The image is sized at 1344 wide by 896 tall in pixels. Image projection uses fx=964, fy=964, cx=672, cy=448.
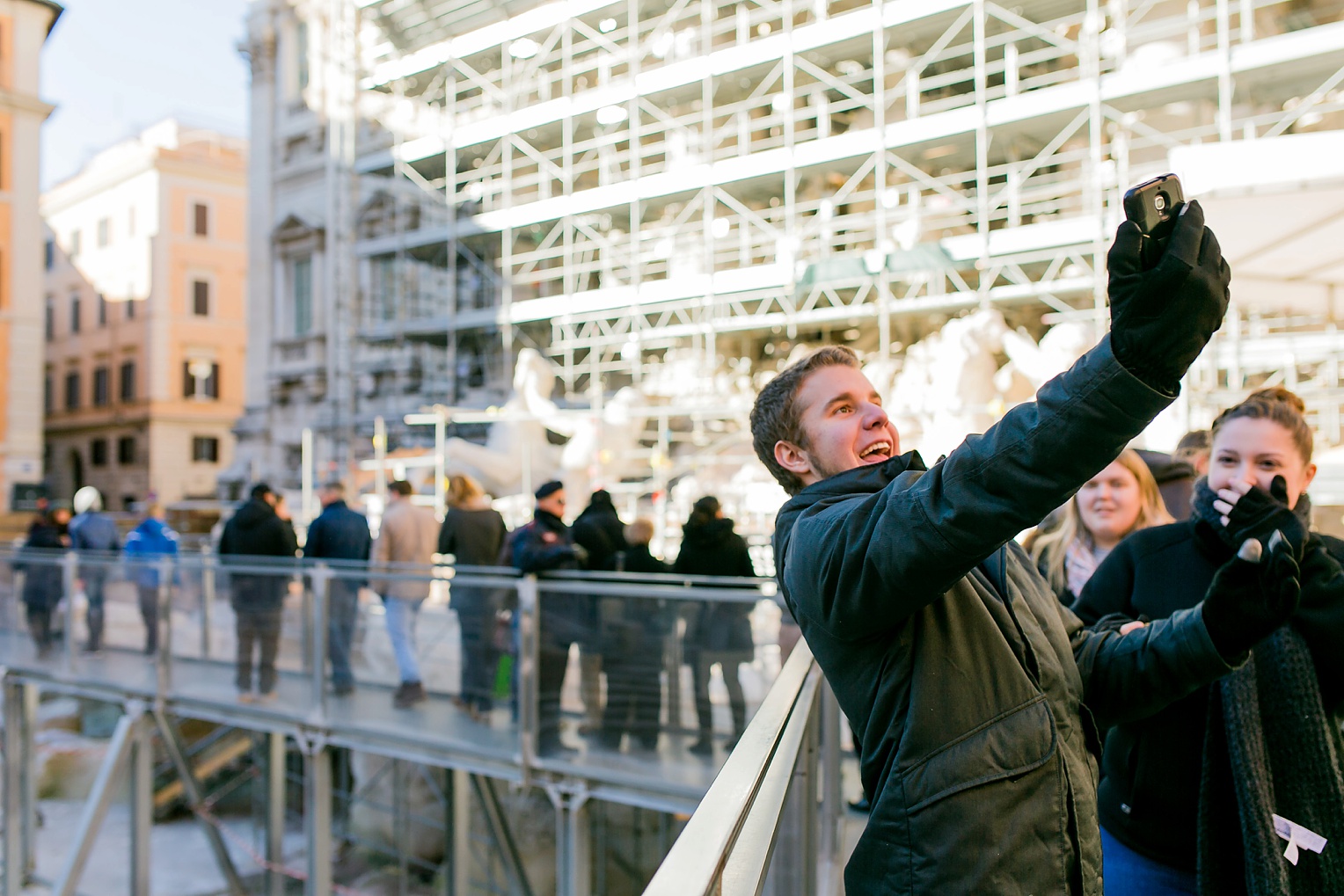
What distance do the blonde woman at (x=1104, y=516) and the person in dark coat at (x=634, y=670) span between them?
8.58 feet

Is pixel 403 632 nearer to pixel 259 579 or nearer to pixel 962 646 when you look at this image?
pixel 259 579

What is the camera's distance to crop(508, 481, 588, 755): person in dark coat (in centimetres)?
579

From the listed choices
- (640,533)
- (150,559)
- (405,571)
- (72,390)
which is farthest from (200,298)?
(640,533)

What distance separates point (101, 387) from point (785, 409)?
46299mm

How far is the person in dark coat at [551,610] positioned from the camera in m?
5.79

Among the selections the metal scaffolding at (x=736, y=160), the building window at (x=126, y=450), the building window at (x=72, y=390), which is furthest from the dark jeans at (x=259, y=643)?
the building window at (x=72, y=390)

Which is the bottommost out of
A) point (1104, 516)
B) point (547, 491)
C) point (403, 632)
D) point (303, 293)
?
point (403, 632)

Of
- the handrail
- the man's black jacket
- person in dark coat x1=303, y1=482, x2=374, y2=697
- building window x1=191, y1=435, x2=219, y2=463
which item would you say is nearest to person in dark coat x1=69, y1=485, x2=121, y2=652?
person in dark coat x1=303, y1=482, x2=374, y2=697

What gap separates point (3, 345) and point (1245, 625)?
122 ft

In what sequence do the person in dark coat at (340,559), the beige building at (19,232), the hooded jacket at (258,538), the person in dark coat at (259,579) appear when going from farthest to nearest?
the beige building at (19,232)
the hooded jacket at (258,538)
the person in dark coat at (259,579)
the person in dark coat at (340,559)

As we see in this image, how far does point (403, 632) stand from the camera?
258 inches

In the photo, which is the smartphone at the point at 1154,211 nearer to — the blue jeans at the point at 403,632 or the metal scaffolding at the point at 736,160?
the blue jeans at the point at 403,632

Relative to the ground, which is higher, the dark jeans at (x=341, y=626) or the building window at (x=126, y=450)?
the building window at (x=126, y=450)

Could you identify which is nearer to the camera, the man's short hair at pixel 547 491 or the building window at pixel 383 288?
the man's short hair at pixel 547 491
